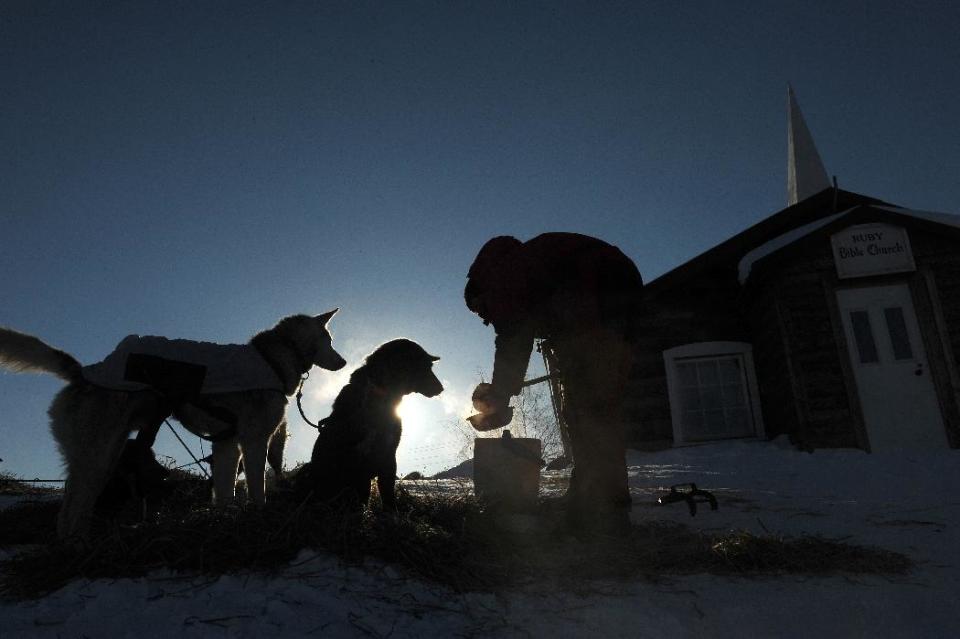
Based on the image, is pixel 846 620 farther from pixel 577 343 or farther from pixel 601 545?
pixel 577 343

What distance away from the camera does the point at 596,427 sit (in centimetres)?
336

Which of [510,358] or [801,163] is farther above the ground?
[801,163]

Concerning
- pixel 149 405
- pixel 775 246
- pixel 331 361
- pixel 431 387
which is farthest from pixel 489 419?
pixel 775 246

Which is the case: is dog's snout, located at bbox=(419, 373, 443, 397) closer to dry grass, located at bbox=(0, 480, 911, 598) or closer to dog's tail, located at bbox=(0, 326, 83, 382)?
dry grass, located at bbox=(0, 480, 911, 598)

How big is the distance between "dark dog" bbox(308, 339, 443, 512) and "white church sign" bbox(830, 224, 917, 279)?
8.62 meters

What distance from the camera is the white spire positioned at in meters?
26.9

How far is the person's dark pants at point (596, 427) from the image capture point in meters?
3.30

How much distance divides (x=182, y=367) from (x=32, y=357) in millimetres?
858

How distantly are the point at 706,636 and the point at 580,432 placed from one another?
1.53m

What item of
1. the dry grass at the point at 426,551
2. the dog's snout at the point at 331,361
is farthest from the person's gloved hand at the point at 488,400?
the dog's snout at the point at 331,361

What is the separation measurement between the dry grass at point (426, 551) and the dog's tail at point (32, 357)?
1026mm

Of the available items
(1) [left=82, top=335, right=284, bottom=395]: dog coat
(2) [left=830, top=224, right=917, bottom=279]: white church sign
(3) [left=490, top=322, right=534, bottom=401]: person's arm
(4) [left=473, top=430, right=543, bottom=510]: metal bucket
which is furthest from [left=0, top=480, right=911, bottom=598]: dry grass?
(2) [left=830, top=224, right=917, bottom=279]: white church sign

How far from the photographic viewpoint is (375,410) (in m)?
4.26

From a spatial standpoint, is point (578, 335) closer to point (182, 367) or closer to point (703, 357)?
point (182, 367)
